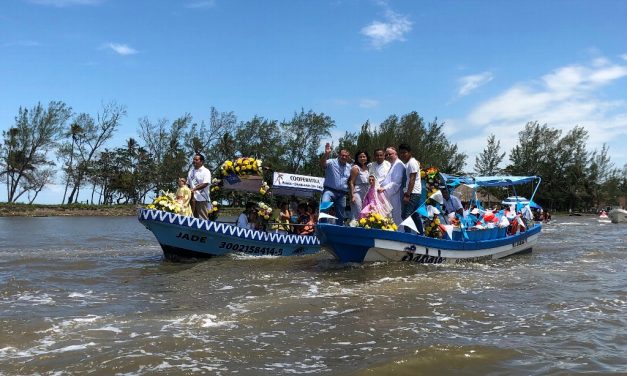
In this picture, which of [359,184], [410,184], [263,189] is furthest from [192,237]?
[410,184]

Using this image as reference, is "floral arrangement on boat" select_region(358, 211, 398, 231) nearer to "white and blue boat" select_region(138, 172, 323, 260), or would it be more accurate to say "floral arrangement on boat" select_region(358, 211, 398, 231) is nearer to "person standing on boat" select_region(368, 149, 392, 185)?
"person standing on boat" select_region(368, 149, 392, 185)

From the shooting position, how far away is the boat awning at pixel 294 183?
1333cm

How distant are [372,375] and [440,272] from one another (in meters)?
5.88

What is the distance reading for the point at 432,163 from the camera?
61.2 m

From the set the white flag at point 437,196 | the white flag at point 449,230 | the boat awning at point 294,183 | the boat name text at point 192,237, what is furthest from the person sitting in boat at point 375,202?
the boat name text at point 192,237

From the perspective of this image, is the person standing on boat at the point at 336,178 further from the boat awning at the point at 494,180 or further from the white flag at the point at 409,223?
the boat awning at the point at 494,180

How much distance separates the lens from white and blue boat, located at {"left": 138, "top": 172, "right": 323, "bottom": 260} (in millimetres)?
11531

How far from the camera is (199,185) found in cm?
1246

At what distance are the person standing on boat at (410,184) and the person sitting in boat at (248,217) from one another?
443cm

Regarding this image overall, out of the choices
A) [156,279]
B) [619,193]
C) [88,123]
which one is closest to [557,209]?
[619,193]

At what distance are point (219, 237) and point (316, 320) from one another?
639 centimetres

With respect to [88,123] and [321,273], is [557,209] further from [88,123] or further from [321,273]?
[321,273]

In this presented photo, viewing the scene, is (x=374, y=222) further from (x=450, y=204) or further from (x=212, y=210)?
(x=212, y=210)

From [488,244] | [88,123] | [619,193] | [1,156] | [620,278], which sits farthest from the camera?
[619,193]
